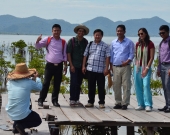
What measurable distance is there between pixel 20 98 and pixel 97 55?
185 cm

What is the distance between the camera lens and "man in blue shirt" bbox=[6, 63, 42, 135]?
5051mm

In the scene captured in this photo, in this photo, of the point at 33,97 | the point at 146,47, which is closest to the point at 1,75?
the point at 33,97

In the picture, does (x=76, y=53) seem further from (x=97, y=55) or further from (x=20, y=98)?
(x=20, y=98)

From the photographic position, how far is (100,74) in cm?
663

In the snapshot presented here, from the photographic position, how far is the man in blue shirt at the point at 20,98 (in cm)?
505

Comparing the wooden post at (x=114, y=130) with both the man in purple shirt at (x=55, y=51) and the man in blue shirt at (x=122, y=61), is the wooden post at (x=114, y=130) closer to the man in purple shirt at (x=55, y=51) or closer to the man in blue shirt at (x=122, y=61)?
the man in blue shirt at (x=122, y=61)

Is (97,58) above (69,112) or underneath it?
above

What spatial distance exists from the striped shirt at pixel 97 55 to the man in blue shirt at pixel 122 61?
115 millimetres

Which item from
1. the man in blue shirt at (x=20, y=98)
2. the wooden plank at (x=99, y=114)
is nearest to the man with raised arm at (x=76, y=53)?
the wooden plank at (x=99, y=114)

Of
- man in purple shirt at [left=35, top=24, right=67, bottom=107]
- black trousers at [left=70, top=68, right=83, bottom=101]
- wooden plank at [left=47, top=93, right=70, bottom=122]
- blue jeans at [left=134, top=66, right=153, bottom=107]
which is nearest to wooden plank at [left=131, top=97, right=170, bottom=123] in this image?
blue jeans at [left=134, top=66, right=153, bottom=107]

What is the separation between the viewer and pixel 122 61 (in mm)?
6488

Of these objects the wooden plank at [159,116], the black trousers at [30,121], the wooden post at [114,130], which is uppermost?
the black trousers at [30,121]

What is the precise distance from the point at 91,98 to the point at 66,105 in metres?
0.47

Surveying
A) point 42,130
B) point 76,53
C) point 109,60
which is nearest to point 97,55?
point 109,60
